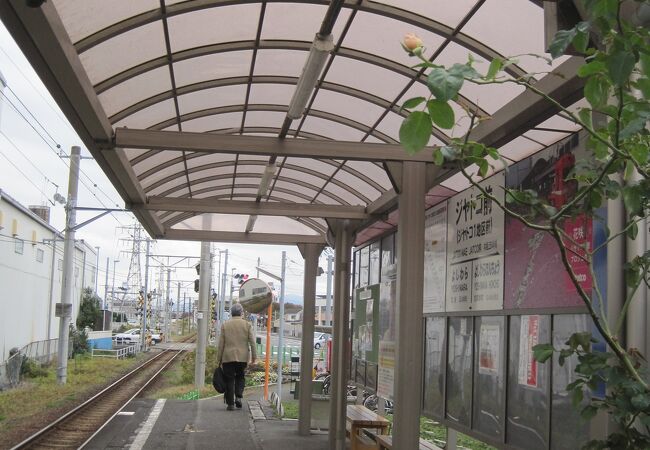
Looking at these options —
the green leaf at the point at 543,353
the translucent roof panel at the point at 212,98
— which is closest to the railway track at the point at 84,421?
the translucent roof panel at the point at 212,98

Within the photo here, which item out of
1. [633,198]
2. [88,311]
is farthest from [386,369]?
[88,311]

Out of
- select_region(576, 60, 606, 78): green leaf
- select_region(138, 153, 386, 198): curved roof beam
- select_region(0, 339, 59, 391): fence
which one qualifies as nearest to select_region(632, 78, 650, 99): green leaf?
select_region(576, 60, 606, 78): green leaf

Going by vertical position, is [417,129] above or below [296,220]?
below

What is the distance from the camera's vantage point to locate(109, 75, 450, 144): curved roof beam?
685 centimetres

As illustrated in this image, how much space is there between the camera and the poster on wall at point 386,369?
805cm

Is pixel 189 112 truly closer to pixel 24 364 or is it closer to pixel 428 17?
pixel 428 17

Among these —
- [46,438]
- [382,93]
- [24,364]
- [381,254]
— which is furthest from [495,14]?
[24,364]

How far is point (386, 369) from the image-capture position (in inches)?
329

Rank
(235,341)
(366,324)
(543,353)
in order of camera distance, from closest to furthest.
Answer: (543,353), (366,324), (235,341)

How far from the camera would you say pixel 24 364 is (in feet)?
84.8

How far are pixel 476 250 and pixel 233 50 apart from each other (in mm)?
3133

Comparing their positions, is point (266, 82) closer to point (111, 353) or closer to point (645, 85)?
point (645, 85)

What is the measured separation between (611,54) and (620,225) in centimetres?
172

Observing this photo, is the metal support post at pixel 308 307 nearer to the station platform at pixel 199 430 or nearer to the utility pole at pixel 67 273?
the station platform at pixel 199 430
